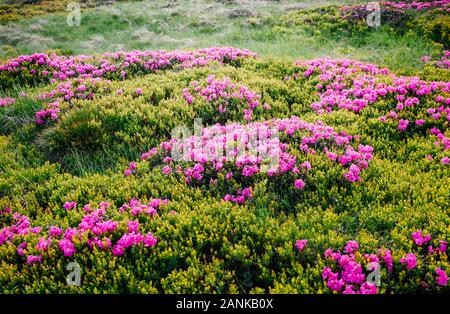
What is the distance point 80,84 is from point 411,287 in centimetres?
1123

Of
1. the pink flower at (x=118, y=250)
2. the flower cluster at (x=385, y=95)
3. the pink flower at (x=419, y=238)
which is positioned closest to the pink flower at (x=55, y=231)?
the pink flower at (x=118, y=250)

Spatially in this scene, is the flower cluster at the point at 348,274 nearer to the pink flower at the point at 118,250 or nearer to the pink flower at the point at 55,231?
the pink flower at the point at 118,250

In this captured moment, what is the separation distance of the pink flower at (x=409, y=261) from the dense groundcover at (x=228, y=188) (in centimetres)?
3

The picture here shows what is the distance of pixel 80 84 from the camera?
1153 centimetres

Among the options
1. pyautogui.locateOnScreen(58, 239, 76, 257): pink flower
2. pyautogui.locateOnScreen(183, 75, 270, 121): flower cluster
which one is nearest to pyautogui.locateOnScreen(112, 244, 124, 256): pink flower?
pyautogui.locateOnScreen(58, 239, 76, 257): pink flower

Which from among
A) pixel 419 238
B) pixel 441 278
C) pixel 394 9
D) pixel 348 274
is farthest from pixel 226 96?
pixel 394 9

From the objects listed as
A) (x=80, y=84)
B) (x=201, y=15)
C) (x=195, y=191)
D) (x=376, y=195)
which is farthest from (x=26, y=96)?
(x=201, y=15)

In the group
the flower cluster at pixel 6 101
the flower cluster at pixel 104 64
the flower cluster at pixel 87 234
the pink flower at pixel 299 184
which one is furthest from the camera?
the flower cluster at pixel 104 64

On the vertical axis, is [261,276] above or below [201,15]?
below

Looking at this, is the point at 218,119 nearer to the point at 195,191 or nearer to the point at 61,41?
the point at 195,191

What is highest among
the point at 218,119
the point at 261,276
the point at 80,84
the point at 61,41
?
the point at 61,41

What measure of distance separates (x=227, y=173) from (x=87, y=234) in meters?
2.95

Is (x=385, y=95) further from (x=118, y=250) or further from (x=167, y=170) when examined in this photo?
(x=118, y=250)

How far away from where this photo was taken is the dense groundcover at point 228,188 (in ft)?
16.3
